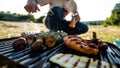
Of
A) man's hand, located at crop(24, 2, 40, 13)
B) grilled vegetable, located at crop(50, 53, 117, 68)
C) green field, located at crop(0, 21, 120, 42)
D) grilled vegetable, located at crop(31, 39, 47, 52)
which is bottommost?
green field, located at crop(0, 21, 120, 42)

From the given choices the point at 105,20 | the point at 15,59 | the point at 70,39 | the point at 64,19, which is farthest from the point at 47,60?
the point at 105,20

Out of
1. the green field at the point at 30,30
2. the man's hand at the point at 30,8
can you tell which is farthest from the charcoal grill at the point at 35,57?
the green field at the point at 30,30

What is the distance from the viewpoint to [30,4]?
4.33 m

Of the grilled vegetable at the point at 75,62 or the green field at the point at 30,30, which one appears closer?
the grilled vegetable at the point at 75,62

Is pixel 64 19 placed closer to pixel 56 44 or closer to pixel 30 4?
pixel 30 4

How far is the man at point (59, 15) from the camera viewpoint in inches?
173

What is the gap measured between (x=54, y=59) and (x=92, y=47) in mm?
784

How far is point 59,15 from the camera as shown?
4.90m

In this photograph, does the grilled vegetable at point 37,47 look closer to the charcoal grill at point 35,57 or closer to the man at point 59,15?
the charcoal grill at point 35,57

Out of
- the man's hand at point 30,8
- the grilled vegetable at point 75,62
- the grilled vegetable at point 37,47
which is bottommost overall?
the grilled vegetable at point 75,62

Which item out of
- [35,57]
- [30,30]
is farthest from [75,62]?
[30,30]

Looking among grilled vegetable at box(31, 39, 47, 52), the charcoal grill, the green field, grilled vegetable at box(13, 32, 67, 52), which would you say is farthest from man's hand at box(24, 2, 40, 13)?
the green field

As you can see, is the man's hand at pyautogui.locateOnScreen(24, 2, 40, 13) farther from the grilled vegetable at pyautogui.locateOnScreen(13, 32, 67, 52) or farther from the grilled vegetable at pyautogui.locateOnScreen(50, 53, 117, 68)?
the grilled vegetable at pyautogui.locateOnScreen(50, 53, 117, 68)

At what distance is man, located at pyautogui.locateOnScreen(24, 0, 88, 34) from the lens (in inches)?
173
